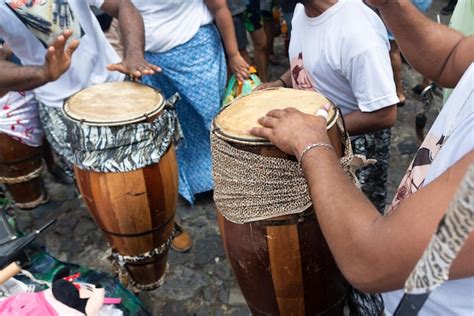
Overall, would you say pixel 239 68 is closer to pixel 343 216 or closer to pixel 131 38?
pixel 131 38

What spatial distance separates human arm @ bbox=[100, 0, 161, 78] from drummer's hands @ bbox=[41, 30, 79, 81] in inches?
10.3

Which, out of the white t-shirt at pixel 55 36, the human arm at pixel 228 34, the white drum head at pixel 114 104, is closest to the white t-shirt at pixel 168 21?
the human arm at pixel 228 34

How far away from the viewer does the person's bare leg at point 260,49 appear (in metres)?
4.50

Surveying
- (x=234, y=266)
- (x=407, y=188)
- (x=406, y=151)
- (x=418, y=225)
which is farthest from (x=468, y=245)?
(x=406, y=151)

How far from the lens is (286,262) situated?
63.2 inches

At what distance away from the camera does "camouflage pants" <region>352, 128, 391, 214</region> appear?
7.16 ft

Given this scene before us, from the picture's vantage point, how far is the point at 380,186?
2355mm

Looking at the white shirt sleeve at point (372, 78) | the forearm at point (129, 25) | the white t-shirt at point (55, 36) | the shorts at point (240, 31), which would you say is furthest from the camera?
the shorts at point (240, 31)

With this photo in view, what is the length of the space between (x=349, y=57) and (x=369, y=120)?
0.28 m

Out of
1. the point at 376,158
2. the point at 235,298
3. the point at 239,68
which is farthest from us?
the point at 239,68

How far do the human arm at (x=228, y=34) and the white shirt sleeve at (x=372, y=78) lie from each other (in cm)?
123

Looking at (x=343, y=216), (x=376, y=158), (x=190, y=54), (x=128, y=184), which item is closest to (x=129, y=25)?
(x=190, y=54)

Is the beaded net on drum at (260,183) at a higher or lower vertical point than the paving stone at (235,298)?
higher

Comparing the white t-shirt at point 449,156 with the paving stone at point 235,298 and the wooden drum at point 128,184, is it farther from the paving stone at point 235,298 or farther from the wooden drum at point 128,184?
the paving stone at point 235,298
